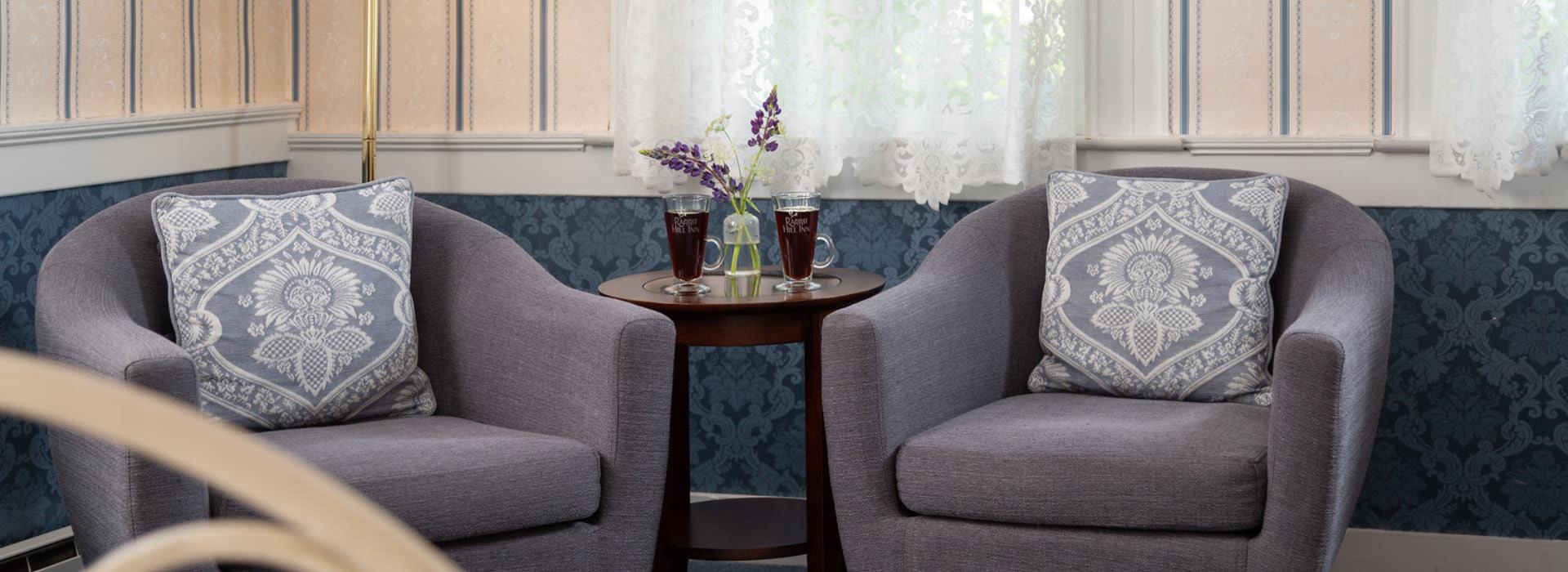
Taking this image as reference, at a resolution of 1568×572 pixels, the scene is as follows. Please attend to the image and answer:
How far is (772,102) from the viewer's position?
8.58ft

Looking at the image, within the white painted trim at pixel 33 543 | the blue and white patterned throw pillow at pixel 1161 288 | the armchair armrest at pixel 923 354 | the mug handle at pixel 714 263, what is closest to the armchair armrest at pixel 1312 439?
the blue and white patterned throw pillow at pixel 1161 288

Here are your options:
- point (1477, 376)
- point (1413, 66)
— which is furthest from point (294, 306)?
point (1477, 376)

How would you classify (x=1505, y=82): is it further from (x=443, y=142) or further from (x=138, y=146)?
(x=138, y=146)

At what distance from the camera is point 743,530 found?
267cm

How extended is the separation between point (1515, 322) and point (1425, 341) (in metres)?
0.17

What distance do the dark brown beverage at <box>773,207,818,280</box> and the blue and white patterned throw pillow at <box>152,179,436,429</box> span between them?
672mm

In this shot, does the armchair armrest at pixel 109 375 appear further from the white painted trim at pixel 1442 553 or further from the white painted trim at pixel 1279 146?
the white painted trim at pixel 1442 553

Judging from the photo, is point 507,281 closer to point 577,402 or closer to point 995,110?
point 577,402

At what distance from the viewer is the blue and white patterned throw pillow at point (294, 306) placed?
2244 mm

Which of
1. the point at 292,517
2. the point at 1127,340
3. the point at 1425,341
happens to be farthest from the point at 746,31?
the point at 292,517

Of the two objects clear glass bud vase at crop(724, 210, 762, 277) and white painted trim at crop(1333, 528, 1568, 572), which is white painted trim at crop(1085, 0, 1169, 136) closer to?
clear glass bud vase at crop(724, 210, 762, 277)

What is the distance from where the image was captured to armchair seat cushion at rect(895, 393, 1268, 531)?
6.54 ft

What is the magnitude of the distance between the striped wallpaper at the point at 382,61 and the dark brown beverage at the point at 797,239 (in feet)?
2.58

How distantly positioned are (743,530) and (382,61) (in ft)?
4.80
